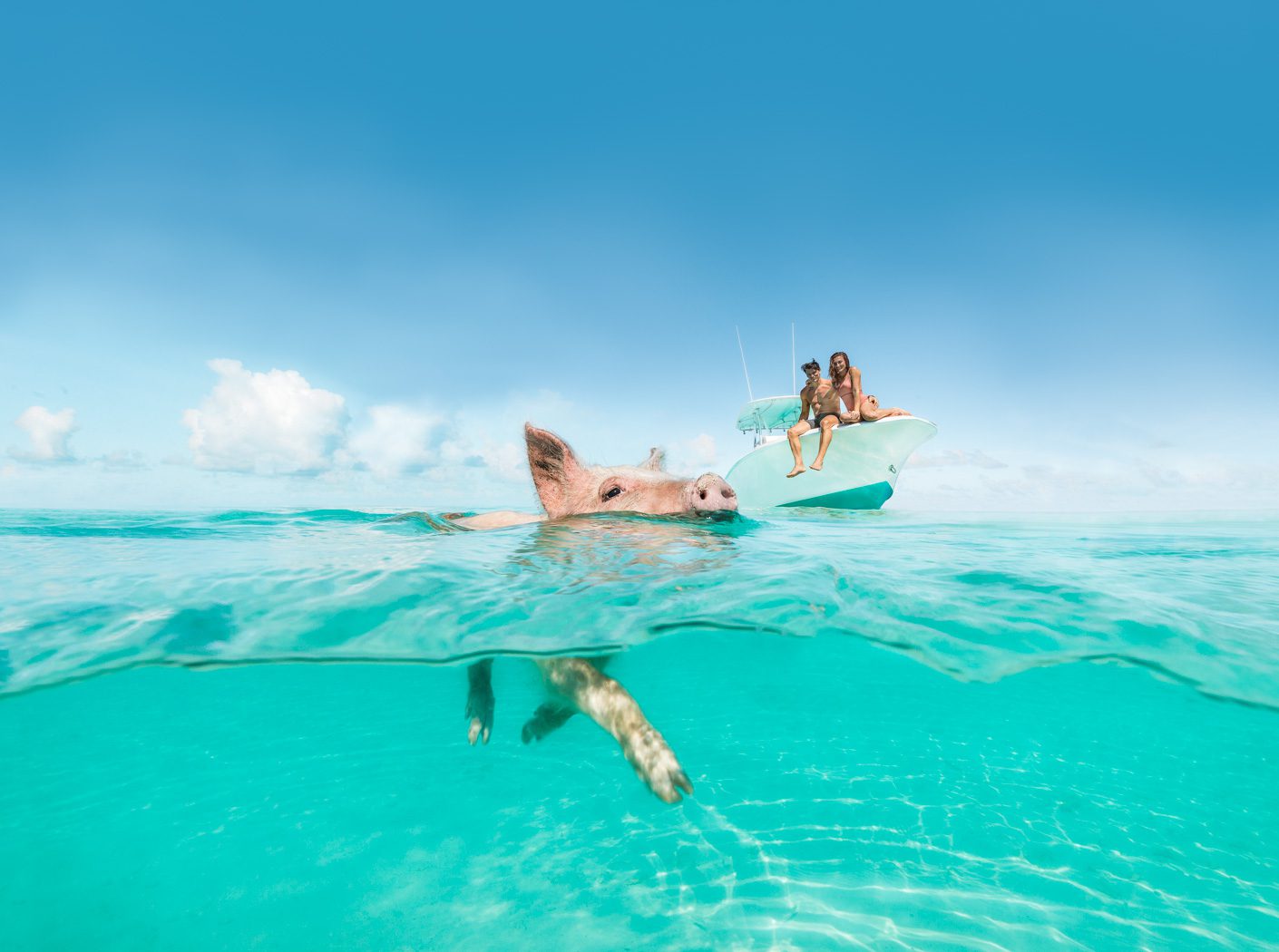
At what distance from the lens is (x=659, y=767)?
10.5ft

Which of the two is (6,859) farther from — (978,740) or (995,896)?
(978,740)

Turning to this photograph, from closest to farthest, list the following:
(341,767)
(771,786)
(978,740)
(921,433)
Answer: (771,786)
(341,767)
(978,740)
(921,433)

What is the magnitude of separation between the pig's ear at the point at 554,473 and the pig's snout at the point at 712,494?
2.54 meters

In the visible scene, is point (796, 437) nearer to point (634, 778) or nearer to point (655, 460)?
point (655, 460)

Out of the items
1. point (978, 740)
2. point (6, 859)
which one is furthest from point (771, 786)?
point (6, 859)

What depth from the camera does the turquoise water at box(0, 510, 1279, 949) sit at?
12.1 feet

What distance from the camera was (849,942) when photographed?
3.29 metres

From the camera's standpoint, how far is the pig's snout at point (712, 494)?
5898mm

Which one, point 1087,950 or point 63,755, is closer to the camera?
point 1087,950

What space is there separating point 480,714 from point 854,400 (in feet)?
46.5

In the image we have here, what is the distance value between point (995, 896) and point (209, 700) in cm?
1374

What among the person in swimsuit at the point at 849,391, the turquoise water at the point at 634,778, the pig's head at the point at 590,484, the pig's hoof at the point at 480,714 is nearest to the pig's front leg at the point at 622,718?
the turquoise water at the point at 634,778

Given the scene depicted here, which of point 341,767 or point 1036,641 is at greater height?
point 1036,641

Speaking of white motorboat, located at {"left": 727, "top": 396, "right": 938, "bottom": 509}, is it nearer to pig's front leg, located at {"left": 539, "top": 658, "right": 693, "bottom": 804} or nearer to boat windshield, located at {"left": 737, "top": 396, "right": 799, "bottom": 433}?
boat windshield, located at {"left": 737, "top": 396, "right": 799, "bottom": 433}
